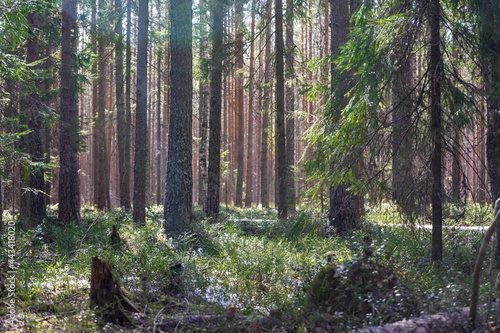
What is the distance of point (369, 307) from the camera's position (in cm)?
434

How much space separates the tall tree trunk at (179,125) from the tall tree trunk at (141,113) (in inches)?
104

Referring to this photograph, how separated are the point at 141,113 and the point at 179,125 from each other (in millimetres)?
2918

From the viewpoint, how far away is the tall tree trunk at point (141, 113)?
37.9 feet

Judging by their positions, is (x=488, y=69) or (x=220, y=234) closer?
(x=488, y=69)

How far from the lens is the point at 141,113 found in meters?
11.6

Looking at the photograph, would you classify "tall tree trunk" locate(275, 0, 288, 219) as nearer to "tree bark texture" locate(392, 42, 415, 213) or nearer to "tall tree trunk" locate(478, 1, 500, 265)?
"tree bark texture" locate(392, 42, 415, 213)

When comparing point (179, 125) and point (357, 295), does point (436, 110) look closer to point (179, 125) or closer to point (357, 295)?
point (357, 295)

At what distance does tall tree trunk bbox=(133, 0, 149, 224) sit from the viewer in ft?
37.9

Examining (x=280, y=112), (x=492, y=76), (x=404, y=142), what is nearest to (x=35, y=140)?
(x=280, y=112)

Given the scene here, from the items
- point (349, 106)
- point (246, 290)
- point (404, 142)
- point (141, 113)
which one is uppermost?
point (141, 113)

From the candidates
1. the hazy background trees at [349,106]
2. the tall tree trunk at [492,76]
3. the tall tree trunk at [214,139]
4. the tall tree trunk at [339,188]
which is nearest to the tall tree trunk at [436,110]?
the hazy background trees at [349,106]

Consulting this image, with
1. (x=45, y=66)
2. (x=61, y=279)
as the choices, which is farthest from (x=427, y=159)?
(x=45, y=66)

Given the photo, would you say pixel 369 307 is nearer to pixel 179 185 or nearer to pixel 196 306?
pixel 196 306

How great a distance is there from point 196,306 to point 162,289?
933 mm
